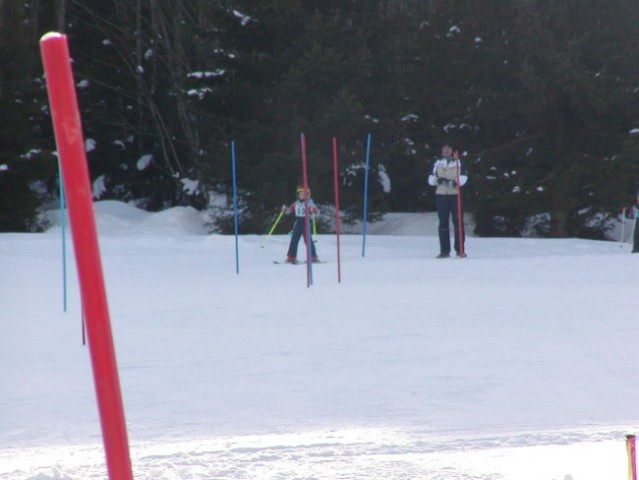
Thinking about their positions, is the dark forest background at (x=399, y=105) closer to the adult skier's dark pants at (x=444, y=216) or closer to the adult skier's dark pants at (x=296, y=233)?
the adult skier's dark pants at (x=444, y=216)

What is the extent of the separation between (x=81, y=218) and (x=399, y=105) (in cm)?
2255

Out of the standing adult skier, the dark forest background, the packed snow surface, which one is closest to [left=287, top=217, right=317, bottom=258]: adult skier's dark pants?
the packed snow surface

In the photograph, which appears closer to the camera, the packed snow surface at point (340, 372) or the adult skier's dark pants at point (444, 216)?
the packed snow surface at point (340, 372)

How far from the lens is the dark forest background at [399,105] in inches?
808

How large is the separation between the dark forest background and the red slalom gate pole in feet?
62.8

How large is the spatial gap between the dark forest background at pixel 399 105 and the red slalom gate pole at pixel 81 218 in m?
19.1

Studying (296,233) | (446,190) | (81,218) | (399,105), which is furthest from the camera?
(399,105)

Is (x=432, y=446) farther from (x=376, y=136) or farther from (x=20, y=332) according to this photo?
(x=376, y=136)

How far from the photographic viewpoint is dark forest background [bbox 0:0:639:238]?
20.5 m

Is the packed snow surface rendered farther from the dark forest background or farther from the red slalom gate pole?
the dark forest background

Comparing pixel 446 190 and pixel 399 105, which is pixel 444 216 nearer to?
pixel 446 190

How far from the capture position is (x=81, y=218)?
1368 millimetres

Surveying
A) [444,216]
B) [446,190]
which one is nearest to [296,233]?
[444,216]

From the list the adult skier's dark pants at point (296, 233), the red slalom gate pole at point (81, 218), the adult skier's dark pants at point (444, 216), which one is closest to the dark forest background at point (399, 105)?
the adult skier's dark pants at point (444, 216)
